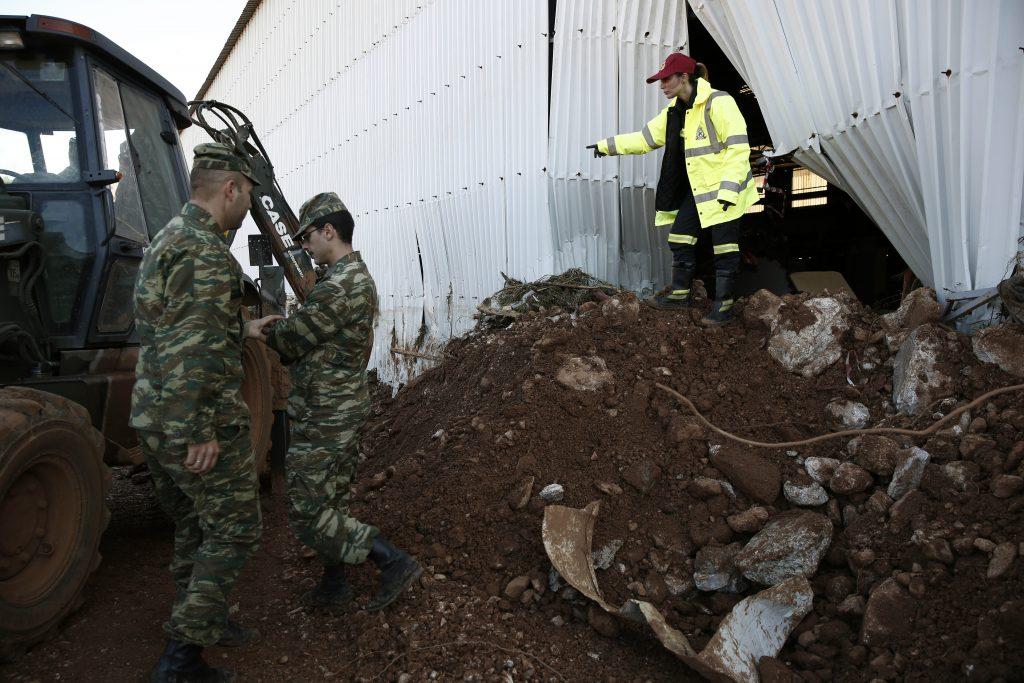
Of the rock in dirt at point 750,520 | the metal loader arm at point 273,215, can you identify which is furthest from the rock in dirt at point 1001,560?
the metal loader arm at point 273,215

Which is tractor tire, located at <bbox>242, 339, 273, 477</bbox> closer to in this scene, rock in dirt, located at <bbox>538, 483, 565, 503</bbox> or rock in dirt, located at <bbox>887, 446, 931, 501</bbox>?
rock in dirt, located at <bbox>538, 483, 565, 503</bbox>

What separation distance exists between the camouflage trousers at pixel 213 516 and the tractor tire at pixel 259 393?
1.44m

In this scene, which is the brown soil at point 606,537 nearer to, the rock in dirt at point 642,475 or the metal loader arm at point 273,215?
the rock in dirt at point 642,475

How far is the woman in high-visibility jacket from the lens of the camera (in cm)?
461

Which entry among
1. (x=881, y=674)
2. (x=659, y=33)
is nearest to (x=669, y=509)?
(x=881, y=674)

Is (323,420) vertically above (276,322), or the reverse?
(276,322)

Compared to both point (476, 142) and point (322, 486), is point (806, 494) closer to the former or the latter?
point (322, 486)

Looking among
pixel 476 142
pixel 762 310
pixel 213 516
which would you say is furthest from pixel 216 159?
pixel 476 142

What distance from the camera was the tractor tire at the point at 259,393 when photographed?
4.28 meters

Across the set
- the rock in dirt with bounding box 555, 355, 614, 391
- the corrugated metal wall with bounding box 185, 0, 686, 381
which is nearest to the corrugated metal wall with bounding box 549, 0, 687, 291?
the corrugated metal wall with bounding box 185, 0, 686, 381

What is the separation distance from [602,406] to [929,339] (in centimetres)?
170

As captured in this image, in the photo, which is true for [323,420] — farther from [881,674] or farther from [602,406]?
[881,674]

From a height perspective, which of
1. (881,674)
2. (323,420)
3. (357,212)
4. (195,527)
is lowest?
(881,674)

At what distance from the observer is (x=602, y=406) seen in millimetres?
Answer: 4074
